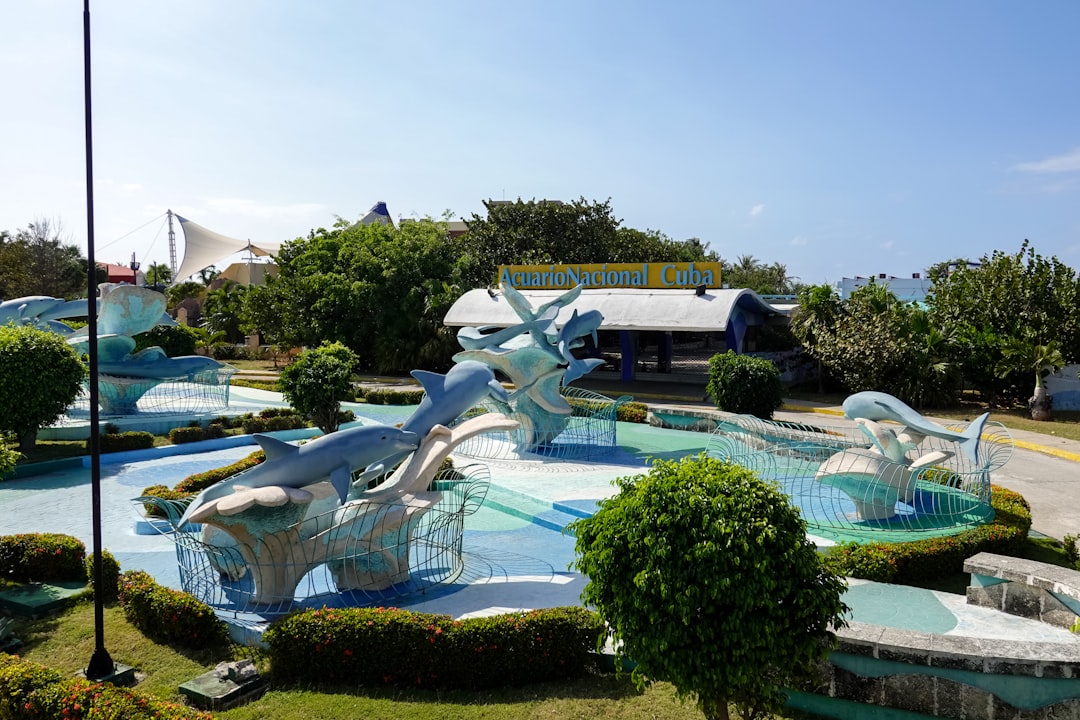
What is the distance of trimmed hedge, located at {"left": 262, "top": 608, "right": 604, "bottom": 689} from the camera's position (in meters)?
8.06

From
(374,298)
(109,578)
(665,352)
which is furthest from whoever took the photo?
(374,298)

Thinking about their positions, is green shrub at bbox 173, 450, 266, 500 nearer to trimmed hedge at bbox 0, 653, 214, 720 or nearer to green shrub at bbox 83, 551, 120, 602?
green shrub at bbox 83, 551, 120, 602

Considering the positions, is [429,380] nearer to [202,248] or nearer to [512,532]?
→ [512,532]

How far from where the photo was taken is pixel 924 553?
11.0 metres

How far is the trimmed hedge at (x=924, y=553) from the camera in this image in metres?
10.6

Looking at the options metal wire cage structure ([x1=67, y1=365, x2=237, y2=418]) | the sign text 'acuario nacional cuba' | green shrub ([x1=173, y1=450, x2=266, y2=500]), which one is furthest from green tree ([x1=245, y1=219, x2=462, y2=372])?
green shrub ([x1=173, y1=450, x2=266, y2=500])

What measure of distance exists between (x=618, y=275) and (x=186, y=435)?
18798 mm

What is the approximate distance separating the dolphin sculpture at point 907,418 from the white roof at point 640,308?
13.7 meters

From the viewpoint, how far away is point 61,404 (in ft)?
62.4

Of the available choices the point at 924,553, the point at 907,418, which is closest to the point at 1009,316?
the point at 907,418

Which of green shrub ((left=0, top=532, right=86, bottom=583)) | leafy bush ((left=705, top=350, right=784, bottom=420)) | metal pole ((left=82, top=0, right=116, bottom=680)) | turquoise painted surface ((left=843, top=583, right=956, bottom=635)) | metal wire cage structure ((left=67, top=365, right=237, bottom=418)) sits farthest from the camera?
leafy bush ((left=705, top=350, right=784, bottom=420))

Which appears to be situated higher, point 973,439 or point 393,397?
point 973,439

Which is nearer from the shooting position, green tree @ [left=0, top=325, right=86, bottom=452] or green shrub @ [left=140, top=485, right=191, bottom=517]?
green shrub @ [left=140, top=485, right=191, bottom=517]

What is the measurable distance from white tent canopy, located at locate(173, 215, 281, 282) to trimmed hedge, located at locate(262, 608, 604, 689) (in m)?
60.6
